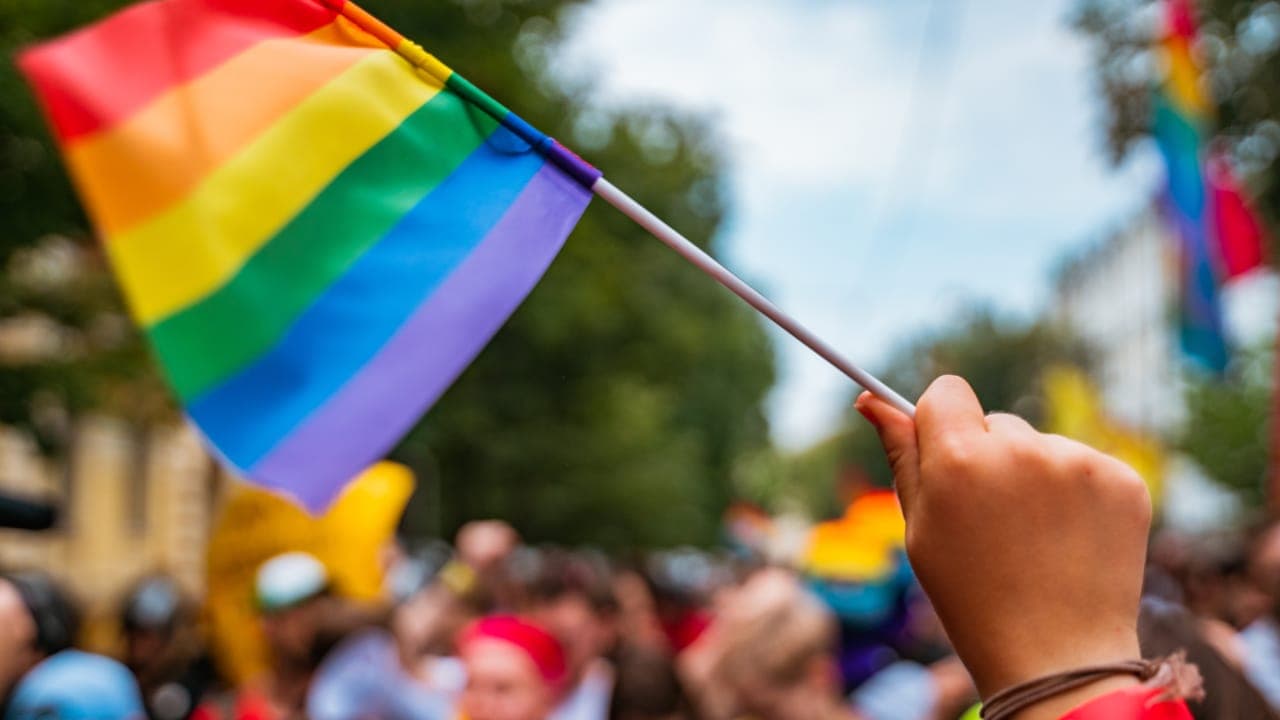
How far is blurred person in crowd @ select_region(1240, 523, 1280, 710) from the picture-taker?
461 cm

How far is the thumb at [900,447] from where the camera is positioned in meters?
1.33

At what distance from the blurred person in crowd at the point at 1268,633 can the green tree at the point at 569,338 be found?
19.9 feet

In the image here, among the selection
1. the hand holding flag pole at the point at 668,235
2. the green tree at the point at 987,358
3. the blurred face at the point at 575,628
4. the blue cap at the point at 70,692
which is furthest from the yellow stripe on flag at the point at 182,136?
the green tree at the point at 987,358

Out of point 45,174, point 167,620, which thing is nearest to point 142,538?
point 45,174

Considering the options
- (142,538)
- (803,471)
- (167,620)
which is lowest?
(142,538)

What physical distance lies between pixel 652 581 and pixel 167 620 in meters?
4.59

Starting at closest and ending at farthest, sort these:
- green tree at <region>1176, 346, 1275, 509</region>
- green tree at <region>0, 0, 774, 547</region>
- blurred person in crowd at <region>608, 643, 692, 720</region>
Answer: blurred person in crowd at <region>608, 643, 692, 720</region>
green tree at <region>0, 0, 774, 547</region>
green tree at <region>1176, 346, 1275, 509</region>

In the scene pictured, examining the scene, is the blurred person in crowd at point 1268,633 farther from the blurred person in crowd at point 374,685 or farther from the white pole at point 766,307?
the white pole at point 766,307

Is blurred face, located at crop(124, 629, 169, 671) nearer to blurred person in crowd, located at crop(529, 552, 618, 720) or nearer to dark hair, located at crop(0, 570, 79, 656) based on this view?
blurred person in crowd, located at crop(529, 552, 618, 720)

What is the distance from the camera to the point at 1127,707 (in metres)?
1.21

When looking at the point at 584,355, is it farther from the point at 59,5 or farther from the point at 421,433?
the point at 59,5

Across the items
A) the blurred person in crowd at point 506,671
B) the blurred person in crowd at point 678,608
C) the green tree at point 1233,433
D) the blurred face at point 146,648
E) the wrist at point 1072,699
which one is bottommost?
the blurred face at point 146,648

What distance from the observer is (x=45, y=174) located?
316 inches

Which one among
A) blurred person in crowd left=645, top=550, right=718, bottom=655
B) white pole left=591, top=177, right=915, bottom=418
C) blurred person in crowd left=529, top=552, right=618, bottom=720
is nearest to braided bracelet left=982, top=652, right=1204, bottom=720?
white pole left=591, top=177, right=915, bottom=418
